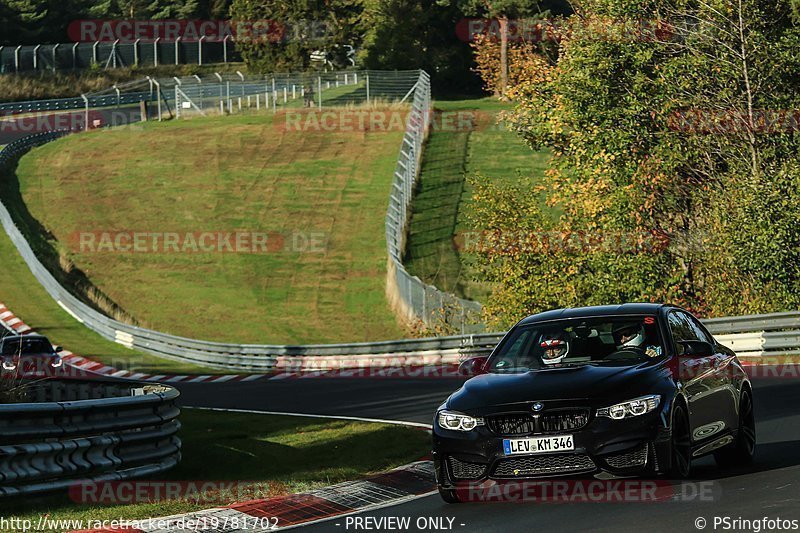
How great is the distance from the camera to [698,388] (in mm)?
11250

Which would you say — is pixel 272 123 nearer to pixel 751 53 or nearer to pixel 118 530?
pixel 751 53

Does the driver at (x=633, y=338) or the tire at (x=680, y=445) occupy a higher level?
the driver at (x=633, y=338)

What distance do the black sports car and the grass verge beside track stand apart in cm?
220

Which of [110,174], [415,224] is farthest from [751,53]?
[110,174]

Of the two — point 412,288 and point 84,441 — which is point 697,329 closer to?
point 84,441

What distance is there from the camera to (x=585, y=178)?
3375cm

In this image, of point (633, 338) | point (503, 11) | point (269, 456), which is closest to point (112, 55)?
point (503, 11)

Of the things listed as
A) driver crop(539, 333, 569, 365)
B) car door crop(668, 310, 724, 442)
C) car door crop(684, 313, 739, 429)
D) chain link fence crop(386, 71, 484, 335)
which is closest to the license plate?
driver crop(539, 333, 569, 365)

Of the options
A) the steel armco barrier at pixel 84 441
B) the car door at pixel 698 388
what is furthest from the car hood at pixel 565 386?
the steel armco barrier at pixel 84 441

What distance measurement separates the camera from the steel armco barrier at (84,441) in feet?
35.2

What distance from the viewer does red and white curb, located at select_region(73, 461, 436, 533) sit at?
10.3 metres

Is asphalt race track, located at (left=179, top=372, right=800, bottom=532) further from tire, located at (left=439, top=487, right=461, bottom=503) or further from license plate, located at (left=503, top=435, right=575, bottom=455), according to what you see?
license plate, located at (left=503, top=435, right=575, bottom=455)
